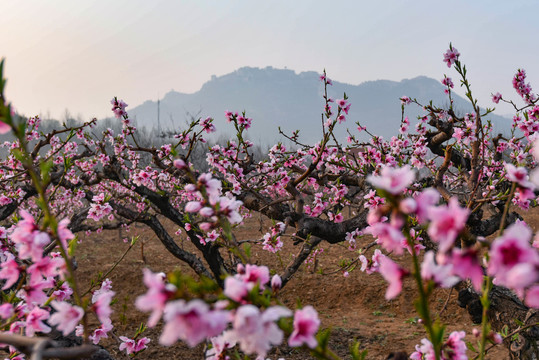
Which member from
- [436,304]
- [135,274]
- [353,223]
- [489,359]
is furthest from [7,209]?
[436,304]

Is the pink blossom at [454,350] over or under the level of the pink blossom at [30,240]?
under

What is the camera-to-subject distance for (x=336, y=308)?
7770mm

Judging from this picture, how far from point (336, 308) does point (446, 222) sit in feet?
25.2

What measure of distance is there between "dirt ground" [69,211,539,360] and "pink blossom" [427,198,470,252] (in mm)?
3138

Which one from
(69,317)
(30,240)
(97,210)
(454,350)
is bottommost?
(454,350)

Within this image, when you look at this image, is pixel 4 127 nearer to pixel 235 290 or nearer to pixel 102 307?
pixel 102 307

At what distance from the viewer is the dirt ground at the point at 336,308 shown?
5672mm

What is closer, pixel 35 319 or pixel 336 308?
pixel 35 319

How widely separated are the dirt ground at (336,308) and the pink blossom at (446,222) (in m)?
3.14

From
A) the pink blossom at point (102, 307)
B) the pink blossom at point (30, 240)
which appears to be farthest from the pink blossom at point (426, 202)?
the pink blossom at point (30, 240)

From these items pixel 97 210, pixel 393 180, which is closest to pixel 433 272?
pixel 393 180

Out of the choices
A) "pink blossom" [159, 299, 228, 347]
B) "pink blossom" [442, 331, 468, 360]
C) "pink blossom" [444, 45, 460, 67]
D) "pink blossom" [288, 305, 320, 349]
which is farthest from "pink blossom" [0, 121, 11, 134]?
"pink blossom" [444, 45, 460, 67]

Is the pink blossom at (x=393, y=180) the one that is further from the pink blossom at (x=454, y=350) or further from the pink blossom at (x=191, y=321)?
the pink blossom at (x=454, y=350)

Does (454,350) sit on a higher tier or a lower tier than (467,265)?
lower
